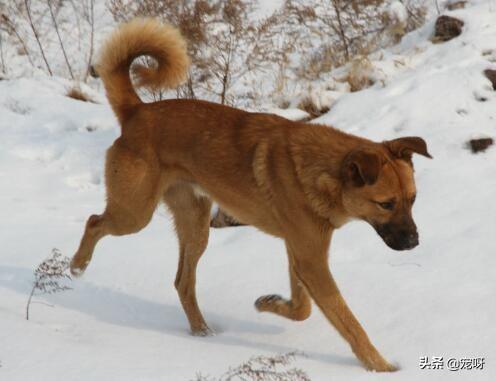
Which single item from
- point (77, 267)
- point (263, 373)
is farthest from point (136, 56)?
point (263, 373)

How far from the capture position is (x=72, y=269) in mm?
4301

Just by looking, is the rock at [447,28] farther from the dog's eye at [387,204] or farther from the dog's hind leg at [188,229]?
the dog's eye at [387,204]

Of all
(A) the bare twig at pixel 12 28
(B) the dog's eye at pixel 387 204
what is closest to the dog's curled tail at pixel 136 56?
(B) the dog's eye at pixel 387 204

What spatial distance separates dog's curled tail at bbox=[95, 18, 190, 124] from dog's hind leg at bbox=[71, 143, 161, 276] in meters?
0.31

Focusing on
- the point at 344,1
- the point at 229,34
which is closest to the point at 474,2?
the point at 344,1

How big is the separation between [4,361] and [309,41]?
7.03 meters

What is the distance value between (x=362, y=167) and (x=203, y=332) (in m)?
1.39

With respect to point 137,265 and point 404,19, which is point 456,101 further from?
point 137,265

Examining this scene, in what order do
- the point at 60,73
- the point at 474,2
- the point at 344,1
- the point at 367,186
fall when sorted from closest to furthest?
the point at 367,186 < the point at 474,2 < the point at 344,1 < the point at 60,73

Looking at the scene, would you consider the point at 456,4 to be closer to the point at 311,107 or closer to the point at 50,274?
the point at 311,107

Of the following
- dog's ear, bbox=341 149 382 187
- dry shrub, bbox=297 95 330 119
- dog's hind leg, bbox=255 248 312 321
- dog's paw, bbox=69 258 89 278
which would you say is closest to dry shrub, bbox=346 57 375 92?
dry shrub, bbox=297 95 330 119

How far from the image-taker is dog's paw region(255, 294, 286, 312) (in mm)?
3869

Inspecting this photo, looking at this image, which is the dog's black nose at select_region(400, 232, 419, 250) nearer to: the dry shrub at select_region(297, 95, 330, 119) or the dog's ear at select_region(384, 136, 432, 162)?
the dog's ear at select_region(384, 136, 432, 162)

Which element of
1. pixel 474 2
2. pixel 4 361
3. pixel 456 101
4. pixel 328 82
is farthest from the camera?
pixel 474 2
